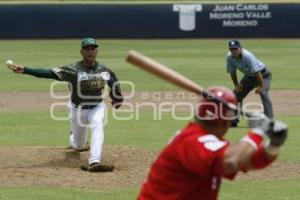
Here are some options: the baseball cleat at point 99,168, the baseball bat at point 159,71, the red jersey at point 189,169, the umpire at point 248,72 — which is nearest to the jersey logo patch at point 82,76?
the baseball cleat at point 99,168

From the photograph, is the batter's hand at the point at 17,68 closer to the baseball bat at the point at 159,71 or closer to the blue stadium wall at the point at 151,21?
the baseball bat at the point at 159,71

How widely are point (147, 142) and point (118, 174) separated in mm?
2589

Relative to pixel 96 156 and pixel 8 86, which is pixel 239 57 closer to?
pixel 96 156

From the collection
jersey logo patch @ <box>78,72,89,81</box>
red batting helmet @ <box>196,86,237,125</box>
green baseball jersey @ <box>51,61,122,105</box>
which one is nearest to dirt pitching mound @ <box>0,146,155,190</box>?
green baseball jersey @ <box>51,61,122,105</box>

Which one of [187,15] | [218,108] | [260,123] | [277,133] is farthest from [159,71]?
[187,15]

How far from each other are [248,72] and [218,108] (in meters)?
10.0

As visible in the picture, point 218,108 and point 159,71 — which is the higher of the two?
point 159,71

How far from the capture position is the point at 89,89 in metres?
11.0

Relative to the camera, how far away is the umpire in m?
14.5

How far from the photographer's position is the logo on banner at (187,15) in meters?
36.8

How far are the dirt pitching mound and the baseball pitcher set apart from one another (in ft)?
1.22

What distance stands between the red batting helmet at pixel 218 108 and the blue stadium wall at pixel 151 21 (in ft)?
104

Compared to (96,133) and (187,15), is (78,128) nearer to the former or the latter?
(96,133)

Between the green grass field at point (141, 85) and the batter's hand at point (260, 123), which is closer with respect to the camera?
the batter's hand at point (260, 123)
